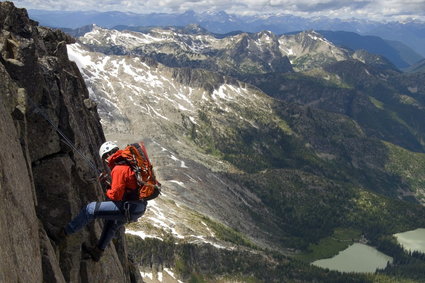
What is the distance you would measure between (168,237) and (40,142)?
17449 centimetres

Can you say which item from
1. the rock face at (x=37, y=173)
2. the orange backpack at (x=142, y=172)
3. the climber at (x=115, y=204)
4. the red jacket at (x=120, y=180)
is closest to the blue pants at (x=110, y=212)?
the climber at (x=115, y=204)

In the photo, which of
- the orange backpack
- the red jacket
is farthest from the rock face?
the red jacket

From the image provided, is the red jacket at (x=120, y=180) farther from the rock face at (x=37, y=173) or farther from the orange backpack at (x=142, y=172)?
the rock face at (x=37, y=173)

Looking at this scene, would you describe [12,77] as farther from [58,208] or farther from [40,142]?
[58,208]

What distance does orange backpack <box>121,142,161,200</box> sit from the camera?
2066 centimetres

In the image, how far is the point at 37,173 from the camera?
2330 cm

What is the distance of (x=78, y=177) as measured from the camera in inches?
1028

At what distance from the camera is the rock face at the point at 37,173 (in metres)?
17.4

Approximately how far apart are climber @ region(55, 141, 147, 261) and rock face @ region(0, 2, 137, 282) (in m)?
1.91

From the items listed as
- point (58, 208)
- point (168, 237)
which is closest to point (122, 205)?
point (58, 208)

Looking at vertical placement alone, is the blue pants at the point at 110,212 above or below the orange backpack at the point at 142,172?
below

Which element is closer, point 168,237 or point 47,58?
point 47,58

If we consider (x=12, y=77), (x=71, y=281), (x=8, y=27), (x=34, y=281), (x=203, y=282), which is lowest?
(x=203, y=282)

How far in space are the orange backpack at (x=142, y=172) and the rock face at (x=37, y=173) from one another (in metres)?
3.43
